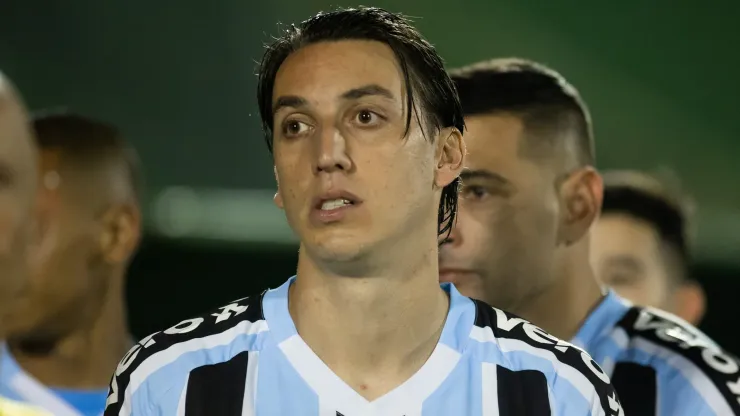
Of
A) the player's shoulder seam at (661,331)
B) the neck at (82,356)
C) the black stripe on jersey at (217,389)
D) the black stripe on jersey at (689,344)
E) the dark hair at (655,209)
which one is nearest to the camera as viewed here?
the black stripe on jersey at (217,389)

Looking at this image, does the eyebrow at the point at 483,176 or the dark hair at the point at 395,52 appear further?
the eyebrow at the point at 483,176

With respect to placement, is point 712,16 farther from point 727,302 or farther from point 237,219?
point 237,219

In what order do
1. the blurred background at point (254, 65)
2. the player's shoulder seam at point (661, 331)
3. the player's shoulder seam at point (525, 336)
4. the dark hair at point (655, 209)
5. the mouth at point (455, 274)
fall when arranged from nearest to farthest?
the player's shoulder seam at point (525, 336), the player's shoulder seam at point (661, 331), the mouth at point (455, 274), the dark hair at point (655, 209), the blurred background at point (254, 65)

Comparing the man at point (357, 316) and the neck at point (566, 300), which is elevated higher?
the man at point (357, 316)

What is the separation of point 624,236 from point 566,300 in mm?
1169

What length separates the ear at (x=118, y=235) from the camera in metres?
3.23

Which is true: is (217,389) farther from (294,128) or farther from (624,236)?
(624,236)

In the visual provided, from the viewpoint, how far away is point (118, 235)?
3246 millimetres

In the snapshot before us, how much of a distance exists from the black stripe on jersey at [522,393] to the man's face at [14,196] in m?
1.00

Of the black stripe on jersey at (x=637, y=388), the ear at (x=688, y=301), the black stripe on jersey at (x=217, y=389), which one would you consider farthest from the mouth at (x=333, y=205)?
the ear at (x=688, y=301)

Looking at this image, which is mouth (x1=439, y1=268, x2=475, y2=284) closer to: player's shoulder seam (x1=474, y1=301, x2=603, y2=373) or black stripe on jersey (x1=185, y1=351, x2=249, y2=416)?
player's shoulder seam (x1=474, y1=301, x2=603, y2=373)

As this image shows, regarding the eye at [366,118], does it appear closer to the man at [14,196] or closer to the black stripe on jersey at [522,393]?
the black stripe on jersey at [522,393]

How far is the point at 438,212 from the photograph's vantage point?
2178mm

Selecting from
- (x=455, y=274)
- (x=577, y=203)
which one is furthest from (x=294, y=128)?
(x=577, y=203)
